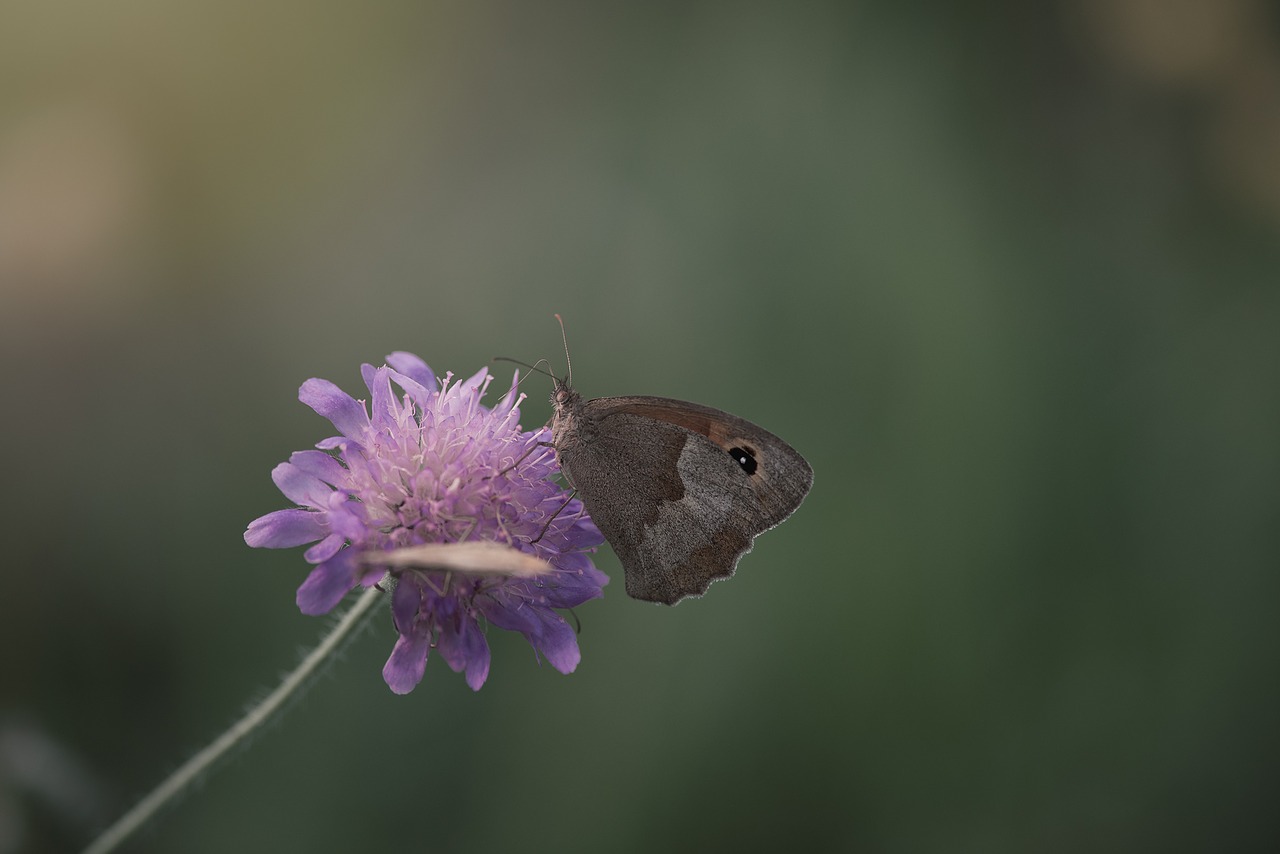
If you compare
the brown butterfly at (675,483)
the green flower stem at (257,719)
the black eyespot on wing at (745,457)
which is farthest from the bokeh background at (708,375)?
the black eyespot on wing at (745,457)

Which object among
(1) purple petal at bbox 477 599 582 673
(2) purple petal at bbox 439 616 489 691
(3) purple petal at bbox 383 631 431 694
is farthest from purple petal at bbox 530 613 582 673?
(3) purple petal at bbox 383 631 431 694

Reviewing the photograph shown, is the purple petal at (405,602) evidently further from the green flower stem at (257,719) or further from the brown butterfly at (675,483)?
the brown butterfly at (675,483)

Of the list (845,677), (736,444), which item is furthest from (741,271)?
(736,444)

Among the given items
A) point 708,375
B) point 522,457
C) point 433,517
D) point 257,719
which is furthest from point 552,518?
point 708,375

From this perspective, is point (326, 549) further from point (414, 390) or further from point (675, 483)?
point (675, 483)

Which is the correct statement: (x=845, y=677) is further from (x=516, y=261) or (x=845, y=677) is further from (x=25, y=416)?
(x=25, y=416)

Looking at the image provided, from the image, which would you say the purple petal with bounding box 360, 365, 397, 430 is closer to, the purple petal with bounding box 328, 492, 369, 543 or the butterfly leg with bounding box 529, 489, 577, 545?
the purple petal with bounding box 328, 492, 369, 543
